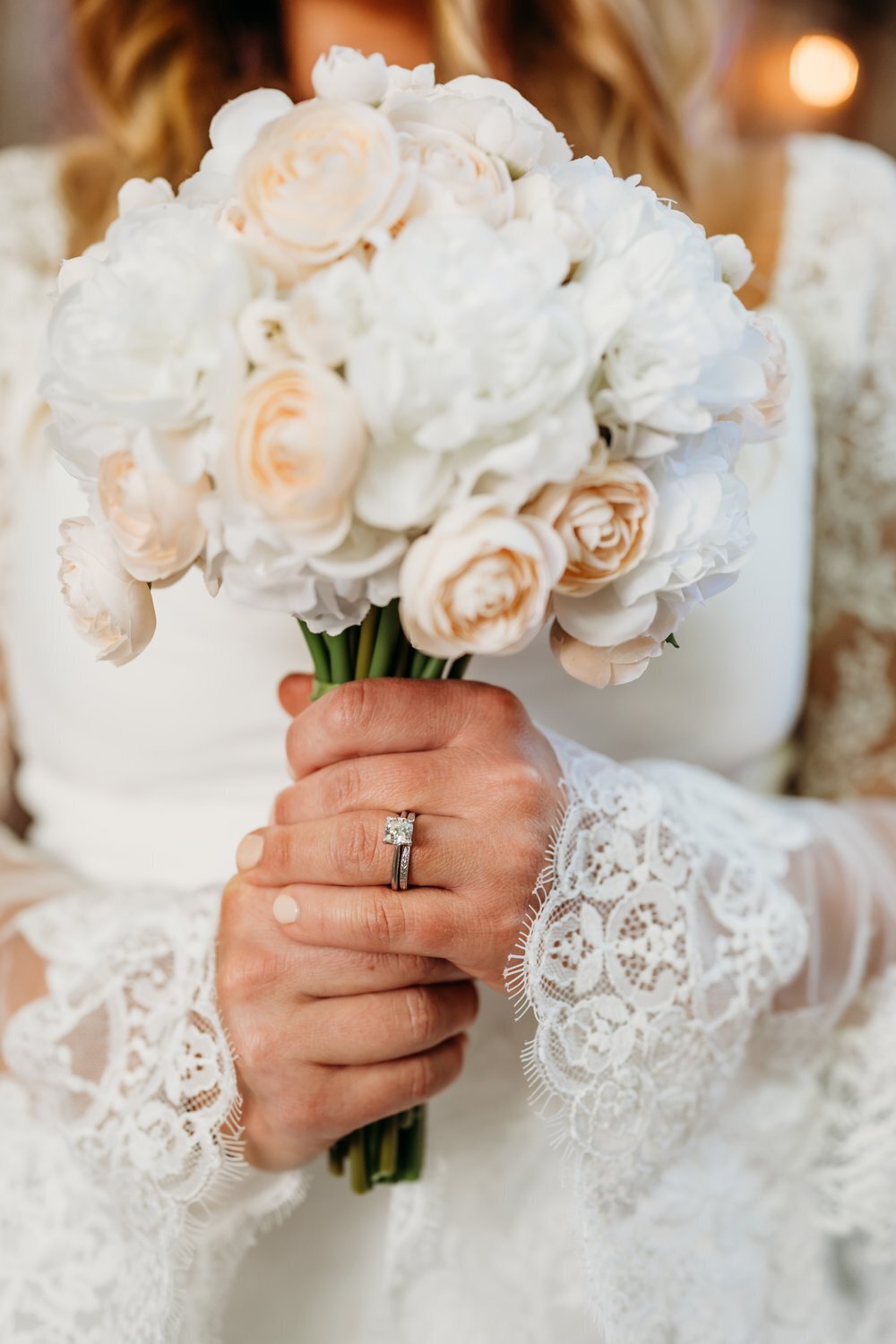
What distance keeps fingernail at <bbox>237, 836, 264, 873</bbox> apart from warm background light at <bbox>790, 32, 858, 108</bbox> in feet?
8.35

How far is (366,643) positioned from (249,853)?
169mm

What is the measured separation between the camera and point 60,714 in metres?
1.06

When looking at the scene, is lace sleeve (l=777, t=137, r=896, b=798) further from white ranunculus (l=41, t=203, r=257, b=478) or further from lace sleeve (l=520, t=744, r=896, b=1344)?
white ranunculus (l=41, t=203, r=257, b=478)

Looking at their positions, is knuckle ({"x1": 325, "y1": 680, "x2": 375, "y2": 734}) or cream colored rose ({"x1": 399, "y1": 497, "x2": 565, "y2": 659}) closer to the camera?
cream colored rose ({"x1": 399, "y1": 497, "x2": 565, "y2": 659})

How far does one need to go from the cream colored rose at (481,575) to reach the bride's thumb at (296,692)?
0.87ft

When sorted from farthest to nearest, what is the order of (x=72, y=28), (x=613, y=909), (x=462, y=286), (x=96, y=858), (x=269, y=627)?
(x=72, y=28)
(x=96, y=858)
(x=269, y=627)
(x=613, y=909)
(x=462, y=286)

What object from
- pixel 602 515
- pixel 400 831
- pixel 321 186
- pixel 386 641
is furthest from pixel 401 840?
pixel 321 186

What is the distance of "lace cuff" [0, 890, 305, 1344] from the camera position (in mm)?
713

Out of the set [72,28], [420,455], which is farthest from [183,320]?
[72,28]

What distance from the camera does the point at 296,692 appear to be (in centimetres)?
76

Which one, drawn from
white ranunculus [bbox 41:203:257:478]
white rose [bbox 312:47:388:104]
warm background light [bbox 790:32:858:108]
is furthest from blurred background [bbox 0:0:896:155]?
white ranunculus [bbox 41:203:257:478]

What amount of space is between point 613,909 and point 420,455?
0.35 metres

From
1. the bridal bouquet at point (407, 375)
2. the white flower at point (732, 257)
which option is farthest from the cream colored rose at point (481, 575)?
the white flower at point (732, 257)

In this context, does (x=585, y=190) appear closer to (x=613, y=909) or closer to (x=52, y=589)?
(x=613, y=909)
